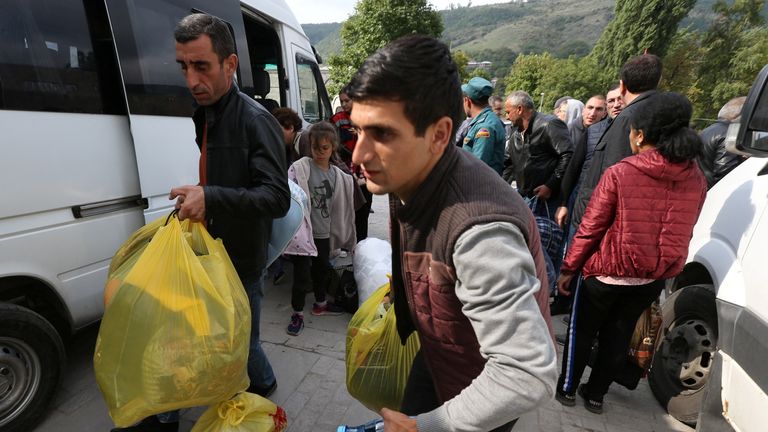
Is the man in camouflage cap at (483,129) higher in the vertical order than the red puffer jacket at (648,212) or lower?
higher

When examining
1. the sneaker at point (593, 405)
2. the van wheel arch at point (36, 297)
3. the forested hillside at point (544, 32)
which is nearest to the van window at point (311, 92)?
the van wheel arch at point (36, 297)

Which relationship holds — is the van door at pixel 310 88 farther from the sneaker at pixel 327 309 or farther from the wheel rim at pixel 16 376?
the wheel rim at pixel 16 376

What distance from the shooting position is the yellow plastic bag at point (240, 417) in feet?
5.59

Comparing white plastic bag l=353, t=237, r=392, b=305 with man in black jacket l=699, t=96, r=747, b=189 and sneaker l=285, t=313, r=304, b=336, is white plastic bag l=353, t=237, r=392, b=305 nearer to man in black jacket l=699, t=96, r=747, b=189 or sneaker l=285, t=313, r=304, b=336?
sneaker l=285, t=313, r=304, b=336

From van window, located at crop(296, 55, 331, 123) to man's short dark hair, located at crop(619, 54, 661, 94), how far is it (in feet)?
12.3

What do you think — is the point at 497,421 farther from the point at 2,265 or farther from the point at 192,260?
the point at 2,265

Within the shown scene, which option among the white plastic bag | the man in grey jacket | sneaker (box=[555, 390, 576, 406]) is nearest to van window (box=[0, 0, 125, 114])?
the man in grey jacket

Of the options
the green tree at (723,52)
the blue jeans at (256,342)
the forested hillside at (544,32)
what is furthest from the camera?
the forested hillside at (544,32)

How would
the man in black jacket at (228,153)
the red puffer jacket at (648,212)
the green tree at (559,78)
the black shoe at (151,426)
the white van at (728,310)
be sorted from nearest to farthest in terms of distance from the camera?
the white van at (728,310), the man in black jacket at (228,153), the black shoe at (151,426), the red puffer jacket at (648,212), the green tree at (559,78)

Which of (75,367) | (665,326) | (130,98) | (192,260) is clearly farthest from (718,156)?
(75,367)

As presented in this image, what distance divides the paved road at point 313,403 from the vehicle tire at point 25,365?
18 cm

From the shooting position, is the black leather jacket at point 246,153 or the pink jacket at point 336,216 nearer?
the black leather jacket at point 246,153

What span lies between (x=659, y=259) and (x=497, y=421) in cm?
179

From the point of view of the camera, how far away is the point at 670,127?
2021mm
